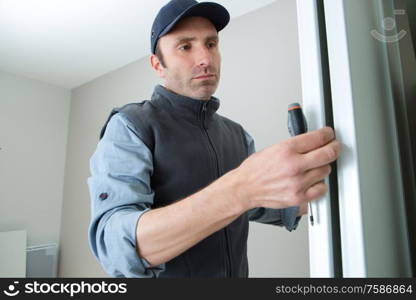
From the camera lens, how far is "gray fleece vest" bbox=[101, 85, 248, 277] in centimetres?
65

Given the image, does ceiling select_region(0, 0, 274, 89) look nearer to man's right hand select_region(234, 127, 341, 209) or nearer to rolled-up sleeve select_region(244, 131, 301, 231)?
rolled-up sleeve select_region(244, 131, 301, 231)

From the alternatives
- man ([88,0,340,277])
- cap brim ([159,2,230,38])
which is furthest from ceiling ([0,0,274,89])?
man ([88,0,340,277])

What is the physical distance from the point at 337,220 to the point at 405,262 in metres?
0.08

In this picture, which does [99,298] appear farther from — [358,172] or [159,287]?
[358,172]

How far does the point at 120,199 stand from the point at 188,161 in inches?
8.2

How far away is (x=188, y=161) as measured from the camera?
0.68 meters

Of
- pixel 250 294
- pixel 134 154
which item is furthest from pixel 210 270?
pixel 250 294

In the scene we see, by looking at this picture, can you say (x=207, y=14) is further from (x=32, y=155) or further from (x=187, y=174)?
(x=32, y=155)

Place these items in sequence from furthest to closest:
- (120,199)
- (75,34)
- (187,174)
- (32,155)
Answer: (32,155), (75,34), (187,174), (120,199)

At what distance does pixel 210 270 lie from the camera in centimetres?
66

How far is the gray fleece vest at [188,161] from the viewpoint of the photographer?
647mm
